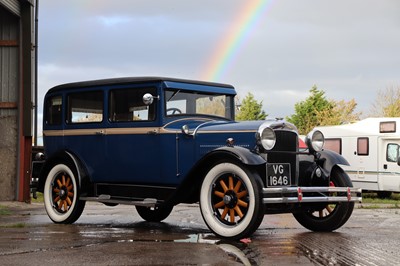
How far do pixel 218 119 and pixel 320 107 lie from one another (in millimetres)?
41086

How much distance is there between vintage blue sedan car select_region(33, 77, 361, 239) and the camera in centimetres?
732

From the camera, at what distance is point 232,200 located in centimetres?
725

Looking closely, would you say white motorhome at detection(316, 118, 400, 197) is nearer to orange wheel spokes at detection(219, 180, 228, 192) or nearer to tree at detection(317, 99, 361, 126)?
orange wheel spokes at detection(219, 180, 228, 192)

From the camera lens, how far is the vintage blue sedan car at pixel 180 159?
7316 mm

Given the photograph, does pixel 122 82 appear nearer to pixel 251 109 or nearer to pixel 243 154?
pixel 243 154

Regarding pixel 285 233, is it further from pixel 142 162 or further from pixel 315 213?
pixel 142 162

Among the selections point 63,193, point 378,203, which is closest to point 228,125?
point 63,193

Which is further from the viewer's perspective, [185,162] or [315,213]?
[315,213]

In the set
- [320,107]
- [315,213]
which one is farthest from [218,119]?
[320,107]

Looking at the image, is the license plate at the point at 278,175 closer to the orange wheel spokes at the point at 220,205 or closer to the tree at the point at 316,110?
the orange wheel spokes at the point at 220,205

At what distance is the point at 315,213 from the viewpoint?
8.84m

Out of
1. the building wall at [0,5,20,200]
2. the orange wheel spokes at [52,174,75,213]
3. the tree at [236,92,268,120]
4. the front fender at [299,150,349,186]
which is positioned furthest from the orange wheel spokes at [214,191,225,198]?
the tree at [236,92,268,120]

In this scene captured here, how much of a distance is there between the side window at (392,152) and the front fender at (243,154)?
47.4ft

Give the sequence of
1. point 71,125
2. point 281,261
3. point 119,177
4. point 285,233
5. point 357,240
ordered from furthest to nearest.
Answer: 1. point 71,125
2. point 119,177
3. point 285,233
4. point 357,240
5. point 281,261
